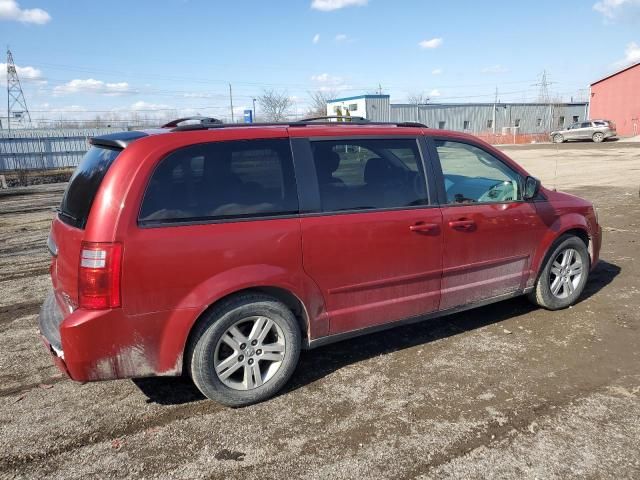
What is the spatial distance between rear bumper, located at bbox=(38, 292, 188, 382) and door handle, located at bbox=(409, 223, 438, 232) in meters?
1.75

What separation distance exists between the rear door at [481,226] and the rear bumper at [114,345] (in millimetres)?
2159

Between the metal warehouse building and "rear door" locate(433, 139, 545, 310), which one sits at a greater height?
the metal warehouse building

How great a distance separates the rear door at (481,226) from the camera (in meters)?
3.99

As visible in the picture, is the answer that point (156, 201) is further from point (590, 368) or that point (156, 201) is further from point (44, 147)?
point (44, 147)

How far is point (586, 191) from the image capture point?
43.9 feet

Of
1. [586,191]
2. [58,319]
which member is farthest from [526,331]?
[586,191]

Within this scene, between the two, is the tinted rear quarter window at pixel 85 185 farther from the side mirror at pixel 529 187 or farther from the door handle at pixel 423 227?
the side mirror at pixel 529 187

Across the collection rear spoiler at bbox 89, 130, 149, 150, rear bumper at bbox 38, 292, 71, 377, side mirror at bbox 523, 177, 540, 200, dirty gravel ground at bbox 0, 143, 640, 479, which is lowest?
dirty gravel ground at bbox 0, 143, 640, 479

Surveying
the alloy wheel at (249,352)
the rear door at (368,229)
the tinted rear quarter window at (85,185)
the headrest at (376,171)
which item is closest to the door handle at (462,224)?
the rear door at (368,229)

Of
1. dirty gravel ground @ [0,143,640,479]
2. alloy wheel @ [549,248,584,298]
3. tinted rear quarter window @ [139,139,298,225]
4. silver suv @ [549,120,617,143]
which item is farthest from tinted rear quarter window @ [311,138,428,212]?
silver suv @ [549,120,617,143]

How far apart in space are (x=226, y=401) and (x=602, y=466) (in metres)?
2.21

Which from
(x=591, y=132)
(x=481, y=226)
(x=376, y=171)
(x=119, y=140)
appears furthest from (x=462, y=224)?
(x=591, y=132)

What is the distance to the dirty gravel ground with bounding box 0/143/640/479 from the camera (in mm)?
2738

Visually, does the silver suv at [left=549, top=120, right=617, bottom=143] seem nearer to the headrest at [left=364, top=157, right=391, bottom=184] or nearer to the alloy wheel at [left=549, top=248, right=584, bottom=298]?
the alloy wheel at [left=549, top=248, right=584, bottom=298]
